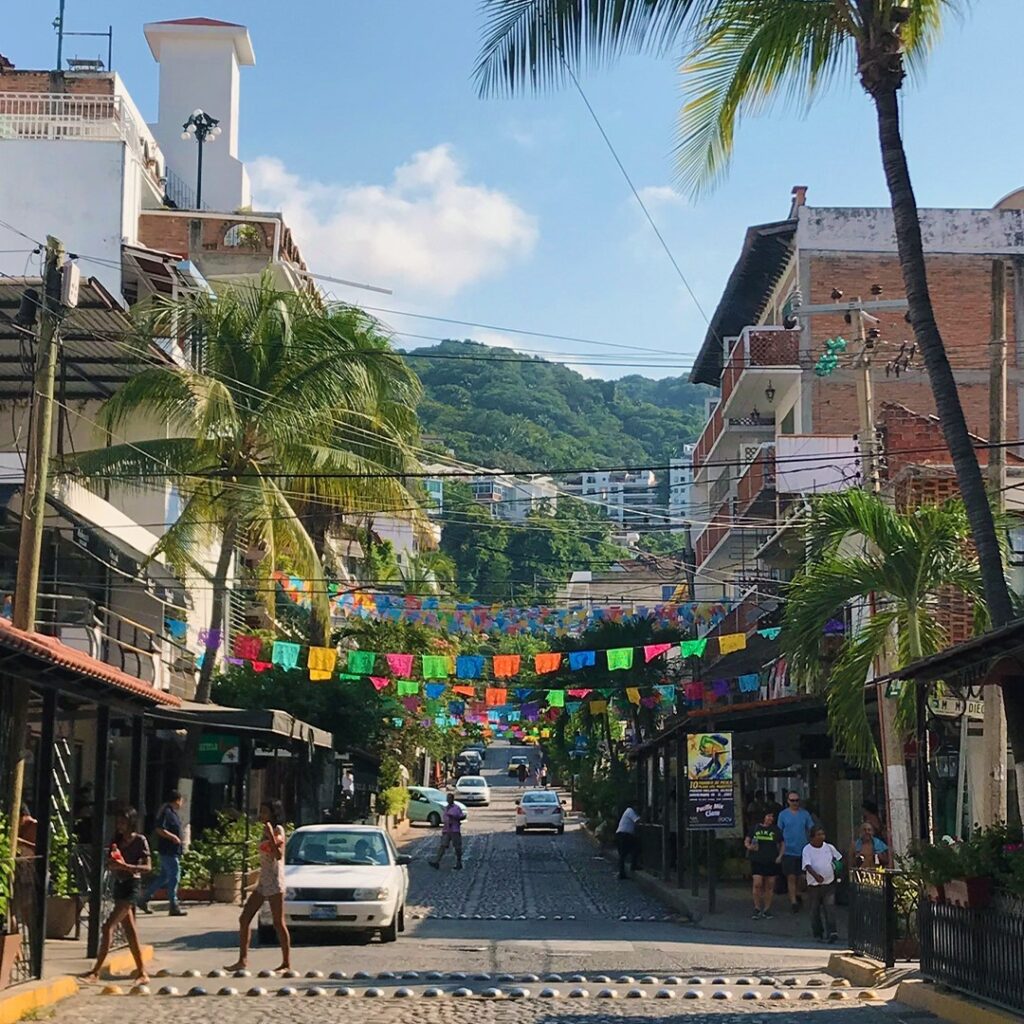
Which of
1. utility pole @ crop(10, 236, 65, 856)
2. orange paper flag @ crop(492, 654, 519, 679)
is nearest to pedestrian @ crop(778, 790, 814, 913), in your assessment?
utility pole @ crop(10, 236, 65, 856)

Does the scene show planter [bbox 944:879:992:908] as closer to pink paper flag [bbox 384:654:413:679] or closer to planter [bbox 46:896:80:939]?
planter [bbox 46:896:80:939]

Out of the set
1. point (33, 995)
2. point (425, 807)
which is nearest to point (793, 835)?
point (33, 995)

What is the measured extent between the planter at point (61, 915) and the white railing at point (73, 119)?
26.3 m

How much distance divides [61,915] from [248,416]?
1040cm

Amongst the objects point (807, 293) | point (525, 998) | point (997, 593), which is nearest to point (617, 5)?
point (997, 593)

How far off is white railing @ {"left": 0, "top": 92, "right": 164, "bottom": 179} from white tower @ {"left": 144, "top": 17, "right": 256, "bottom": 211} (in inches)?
262

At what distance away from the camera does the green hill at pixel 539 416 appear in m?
108

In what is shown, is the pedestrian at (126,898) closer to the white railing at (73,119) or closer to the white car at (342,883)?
the white car at (342,883)

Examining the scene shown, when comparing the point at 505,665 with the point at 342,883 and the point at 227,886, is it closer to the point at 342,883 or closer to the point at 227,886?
the point at 227,886

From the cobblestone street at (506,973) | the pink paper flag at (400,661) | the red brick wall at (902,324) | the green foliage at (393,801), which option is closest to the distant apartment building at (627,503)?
the pink paper flag at (400,661)

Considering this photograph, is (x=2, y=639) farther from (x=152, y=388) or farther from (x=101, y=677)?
(x=152, y=388)

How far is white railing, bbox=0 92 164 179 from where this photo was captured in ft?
139

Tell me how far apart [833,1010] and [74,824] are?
41.3ft

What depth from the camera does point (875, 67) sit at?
1454 centimetres
